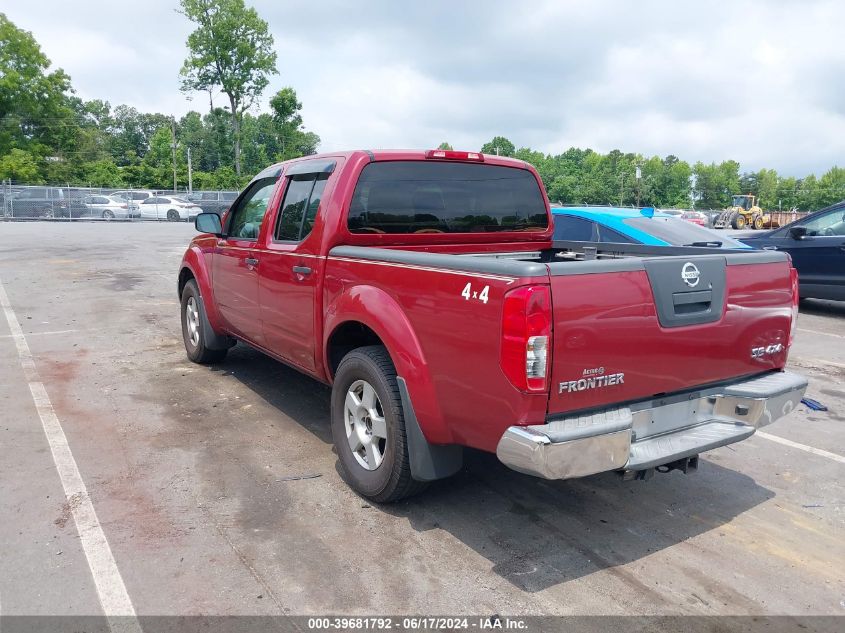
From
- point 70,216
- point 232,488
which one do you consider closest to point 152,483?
point 232,488

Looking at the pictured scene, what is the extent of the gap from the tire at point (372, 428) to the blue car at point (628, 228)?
4796mm

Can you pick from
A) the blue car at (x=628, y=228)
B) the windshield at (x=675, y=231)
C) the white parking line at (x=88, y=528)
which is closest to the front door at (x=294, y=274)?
the white parking line at (x=88, y=528)

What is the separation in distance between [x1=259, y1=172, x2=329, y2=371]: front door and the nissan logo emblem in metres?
2.16

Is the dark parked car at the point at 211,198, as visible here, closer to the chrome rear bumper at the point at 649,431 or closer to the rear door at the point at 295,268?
the rear door at the point at 295,268

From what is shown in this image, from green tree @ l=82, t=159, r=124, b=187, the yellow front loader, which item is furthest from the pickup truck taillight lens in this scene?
green tree @ l=82, t=159, r=124, b=187

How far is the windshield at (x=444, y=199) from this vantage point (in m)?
4.43

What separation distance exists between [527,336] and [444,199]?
209 centimetres

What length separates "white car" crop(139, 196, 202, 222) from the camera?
39.6 metres

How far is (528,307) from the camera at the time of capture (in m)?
2.81

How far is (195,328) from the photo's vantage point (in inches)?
270

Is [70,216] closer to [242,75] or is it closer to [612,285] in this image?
[242,75]

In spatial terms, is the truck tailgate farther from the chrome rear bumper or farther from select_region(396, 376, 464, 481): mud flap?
select_region(396, 376, 464, 481): mud flap

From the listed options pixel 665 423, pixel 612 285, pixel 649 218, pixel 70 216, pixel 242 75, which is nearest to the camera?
pixel 612 285

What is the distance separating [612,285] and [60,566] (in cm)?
291
